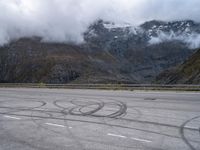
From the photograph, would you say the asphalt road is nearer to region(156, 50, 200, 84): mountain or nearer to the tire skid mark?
the tire skid mark

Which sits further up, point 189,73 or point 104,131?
point 189,73

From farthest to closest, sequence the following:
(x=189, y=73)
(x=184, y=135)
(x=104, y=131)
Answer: (x=189, y=73) < (x=104, y=131) < (x=184, y=135)

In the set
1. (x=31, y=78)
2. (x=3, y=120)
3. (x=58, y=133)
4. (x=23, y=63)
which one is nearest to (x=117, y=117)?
(x=58, y=133)

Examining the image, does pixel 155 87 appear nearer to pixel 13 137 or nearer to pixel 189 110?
pixel 189 110

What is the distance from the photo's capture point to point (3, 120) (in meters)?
13.2

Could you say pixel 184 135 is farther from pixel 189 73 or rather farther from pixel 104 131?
pixel 189 73

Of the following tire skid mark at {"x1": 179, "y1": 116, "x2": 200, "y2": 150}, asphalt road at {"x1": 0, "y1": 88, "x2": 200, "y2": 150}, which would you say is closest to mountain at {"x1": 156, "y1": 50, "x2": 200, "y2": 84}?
asphalt road at {"x1": 0, "y1": 88, "x2": 200, "y2": 150}

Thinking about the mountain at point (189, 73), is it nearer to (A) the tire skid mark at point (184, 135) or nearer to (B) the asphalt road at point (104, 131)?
(B) the asphalt road at point (104, 131)

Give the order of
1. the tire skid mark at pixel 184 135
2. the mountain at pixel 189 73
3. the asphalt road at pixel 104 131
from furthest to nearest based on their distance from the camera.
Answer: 1. the mountain at pixel 189 73
2. the asphalt road at pixel 104 131
3. the tire skid mark at pixel 184 135

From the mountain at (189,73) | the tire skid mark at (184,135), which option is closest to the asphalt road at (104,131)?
the tire skid mark at (184,135)

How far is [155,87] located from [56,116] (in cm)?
1909

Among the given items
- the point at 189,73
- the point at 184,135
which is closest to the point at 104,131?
the point at 184,135

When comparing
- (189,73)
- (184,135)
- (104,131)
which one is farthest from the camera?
(189,73)

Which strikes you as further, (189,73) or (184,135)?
(189,73)
